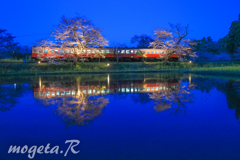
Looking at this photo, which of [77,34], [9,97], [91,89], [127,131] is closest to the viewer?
[127,131]

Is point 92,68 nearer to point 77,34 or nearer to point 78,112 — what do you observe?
point 77,34

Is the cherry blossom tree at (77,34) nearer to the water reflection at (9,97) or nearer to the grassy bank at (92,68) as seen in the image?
the grassy bank at (92,68)

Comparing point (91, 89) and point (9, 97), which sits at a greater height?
point (91, 89)

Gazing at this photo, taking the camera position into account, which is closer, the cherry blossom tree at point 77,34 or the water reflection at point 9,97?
→ the water reflection at point 9,97

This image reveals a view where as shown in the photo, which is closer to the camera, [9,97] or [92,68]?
[9,97]

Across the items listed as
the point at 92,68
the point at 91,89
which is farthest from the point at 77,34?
the point at 91,89

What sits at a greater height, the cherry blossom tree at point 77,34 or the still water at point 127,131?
the cherry blossom tree at point 77,34

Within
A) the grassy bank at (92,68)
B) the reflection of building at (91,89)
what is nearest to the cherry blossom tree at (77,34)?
the grassy bank at (92,68)

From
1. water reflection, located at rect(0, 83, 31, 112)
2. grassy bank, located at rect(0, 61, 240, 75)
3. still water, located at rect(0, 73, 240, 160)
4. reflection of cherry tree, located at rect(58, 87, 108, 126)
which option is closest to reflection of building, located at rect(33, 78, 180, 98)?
water reflection, located at rect(0, 83, 31, 112)

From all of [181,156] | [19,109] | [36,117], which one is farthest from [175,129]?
[19,109]

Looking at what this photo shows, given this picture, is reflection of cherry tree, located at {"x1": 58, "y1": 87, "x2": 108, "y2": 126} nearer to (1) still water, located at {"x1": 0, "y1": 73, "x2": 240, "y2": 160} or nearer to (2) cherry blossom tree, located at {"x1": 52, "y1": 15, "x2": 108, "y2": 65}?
(1) still water, located at {"x1": 0, "y1": 73, "x2": 240, "y2": 160}

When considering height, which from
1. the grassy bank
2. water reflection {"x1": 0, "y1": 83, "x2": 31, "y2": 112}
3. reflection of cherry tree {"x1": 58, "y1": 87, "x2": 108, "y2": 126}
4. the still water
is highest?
the grassy bank

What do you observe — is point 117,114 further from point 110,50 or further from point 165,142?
point 110,50

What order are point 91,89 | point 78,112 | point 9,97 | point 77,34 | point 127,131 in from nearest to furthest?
point 127,131, point 78,112, point 9,97, point 91,89, point 77,34
